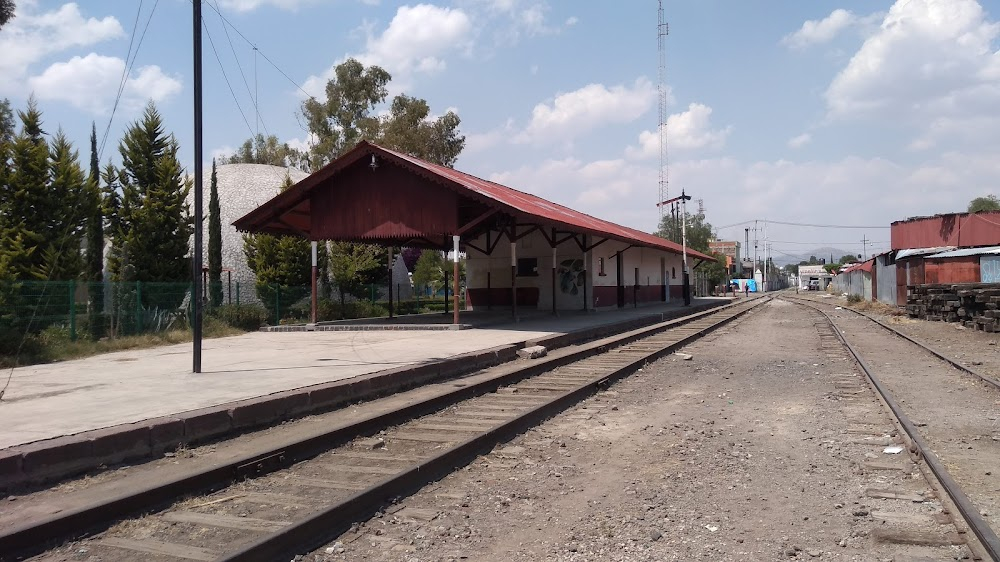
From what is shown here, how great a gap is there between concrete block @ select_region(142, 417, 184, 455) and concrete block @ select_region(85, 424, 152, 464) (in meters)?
0.06

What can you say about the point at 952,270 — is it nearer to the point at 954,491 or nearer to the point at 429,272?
the point at 954,491

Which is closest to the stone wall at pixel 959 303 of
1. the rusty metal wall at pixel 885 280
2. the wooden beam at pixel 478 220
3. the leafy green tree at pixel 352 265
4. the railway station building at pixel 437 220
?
the rusty metal wall at pixel 885 280

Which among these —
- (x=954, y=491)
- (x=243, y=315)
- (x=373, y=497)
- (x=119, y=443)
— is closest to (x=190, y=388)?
(x=119, y=443)

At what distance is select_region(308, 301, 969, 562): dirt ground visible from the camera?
172 inches

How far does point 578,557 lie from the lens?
4.23 m

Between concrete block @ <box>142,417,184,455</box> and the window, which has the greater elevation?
the window

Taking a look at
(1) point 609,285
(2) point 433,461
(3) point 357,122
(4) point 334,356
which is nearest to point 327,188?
(4) point 334,356

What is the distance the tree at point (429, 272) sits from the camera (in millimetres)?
45188

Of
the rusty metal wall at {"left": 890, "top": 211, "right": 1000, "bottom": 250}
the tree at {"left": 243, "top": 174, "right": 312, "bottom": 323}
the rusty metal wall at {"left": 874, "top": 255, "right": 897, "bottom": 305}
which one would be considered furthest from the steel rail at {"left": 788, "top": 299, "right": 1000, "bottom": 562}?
the rusty metal wall at {"left": 890, "top": 211, "right": 1000, "bottom": 250}

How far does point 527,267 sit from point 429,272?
17157 millimetres

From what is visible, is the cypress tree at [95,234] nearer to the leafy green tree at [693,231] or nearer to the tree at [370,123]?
the tree at [370,123]

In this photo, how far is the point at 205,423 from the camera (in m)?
6.86

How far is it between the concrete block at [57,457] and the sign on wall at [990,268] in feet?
100

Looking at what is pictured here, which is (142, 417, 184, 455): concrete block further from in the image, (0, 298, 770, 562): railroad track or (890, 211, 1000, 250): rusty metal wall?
(890, 211, 1000, 250): rusty metal wall
